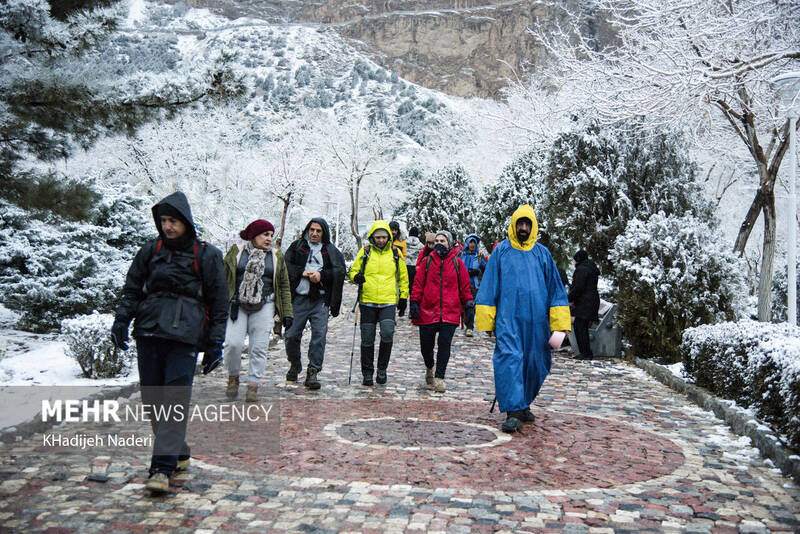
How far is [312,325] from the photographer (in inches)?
325

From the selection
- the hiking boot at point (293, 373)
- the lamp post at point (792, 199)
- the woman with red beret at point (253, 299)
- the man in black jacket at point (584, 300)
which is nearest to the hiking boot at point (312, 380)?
the hiking boot at point (293, 373)

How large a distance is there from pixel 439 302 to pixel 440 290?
145mm

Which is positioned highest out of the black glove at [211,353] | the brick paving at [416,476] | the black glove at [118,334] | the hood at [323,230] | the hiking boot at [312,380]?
the hood at [323,230]

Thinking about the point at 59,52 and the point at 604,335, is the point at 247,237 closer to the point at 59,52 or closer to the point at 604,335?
the point at 59,52

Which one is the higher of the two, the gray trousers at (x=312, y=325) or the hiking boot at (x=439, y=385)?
the gray trousers at (x=312, y=325)

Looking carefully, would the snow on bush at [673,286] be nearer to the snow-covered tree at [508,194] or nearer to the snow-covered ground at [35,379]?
the snow-covered ground at [35,379]

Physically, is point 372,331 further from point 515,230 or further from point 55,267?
point 55,267

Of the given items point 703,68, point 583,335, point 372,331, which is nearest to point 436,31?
point 703,68

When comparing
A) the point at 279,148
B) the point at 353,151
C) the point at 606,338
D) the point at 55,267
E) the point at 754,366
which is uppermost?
the point at 353,151

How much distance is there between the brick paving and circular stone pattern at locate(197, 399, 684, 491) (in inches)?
0.8

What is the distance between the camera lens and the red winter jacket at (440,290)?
840cm

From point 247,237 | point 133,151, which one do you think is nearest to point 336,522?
point 247,237

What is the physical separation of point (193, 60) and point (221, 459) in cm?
539

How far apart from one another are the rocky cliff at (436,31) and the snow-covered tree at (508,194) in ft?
408
